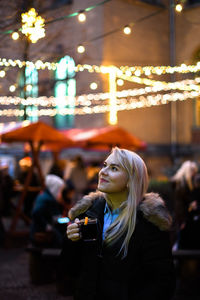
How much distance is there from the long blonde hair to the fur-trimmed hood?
0.18 feet

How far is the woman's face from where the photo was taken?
3.21m

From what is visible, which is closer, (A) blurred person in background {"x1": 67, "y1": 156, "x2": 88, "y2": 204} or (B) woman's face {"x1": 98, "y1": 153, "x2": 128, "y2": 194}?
(B) woman's face {"x1": 98, "y1": 153, "x2": 128, "y2": 194}

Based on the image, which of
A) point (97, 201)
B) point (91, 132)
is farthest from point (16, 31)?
point (91, 132)

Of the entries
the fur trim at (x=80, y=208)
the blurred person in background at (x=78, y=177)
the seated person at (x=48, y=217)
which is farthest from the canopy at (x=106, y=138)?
the fur trim at (x=80, y=208)

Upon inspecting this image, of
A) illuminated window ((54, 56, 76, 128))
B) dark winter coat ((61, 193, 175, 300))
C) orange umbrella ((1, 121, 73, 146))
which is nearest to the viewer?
dark winter coat ((61, 193, 175, 300))

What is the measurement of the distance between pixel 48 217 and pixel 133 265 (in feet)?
15.9

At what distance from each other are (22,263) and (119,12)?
1208cm

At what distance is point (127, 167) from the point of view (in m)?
3.23

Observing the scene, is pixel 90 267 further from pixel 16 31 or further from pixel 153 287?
pixel 16 31

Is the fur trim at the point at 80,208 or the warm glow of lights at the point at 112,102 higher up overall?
the warm glow of lights at the point at 112,102

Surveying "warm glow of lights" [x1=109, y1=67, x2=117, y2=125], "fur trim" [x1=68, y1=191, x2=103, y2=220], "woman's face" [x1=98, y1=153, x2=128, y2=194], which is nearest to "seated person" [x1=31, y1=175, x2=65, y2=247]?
"fur trim" [x1=68, y1=191, x2=103, y2=220]

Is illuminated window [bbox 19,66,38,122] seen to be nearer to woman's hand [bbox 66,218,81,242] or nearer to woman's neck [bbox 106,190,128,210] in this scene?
woman's neck [bbox 106,190,128,210]

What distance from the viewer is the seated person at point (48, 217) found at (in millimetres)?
7520

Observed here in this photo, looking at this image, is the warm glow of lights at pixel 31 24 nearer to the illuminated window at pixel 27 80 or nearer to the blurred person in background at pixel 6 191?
the illuminated window at pixel 27 80
